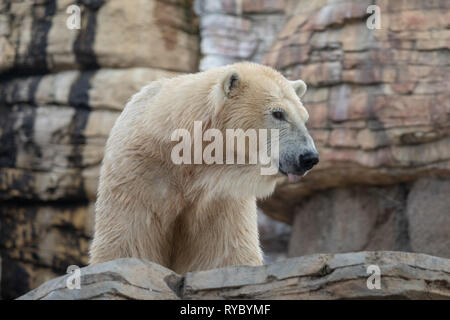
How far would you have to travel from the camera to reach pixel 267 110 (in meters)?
3.82

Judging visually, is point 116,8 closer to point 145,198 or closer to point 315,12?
point 315,12

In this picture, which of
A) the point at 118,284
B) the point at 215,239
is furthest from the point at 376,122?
the point at 118,284

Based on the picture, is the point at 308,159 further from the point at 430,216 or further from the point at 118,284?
the point at 430,216

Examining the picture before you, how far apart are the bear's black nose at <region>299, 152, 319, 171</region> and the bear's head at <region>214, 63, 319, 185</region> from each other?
0.06 meters

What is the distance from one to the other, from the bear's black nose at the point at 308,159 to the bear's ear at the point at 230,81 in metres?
0.67

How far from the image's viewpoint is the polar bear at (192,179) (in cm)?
Answer: 381

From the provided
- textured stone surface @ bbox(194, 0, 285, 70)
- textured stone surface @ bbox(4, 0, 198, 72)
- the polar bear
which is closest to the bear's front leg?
the polar bear

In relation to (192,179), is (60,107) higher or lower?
higher

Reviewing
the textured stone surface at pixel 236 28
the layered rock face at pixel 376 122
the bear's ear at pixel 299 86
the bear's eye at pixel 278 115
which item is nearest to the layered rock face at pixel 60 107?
the textured stone surface at pixel 236 28

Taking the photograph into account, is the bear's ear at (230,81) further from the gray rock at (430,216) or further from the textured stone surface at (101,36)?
the textured stone surface at (101,36)

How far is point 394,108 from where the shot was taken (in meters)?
6.73

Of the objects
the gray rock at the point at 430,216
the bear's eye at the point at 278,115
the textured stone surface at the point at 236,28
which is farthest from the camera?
the textured stone surface at the point at 236,28

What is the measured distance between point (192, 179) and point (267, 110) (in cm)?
66
